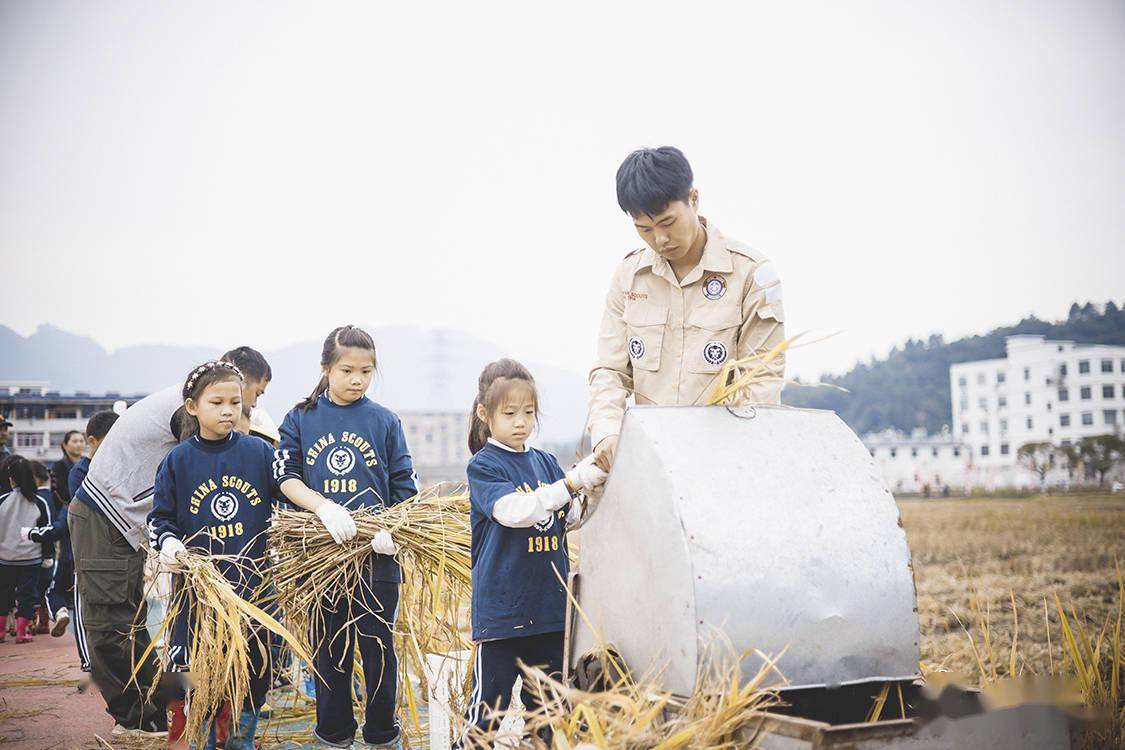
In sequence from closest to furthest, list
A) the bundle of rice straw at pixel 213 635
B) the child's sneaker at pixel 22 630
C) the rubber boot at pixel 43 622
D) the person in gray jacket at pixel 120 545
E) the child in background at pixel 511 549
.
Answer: the child in background at pixel 511 549 → the bundle of rice straw at pixel 213 635 → the person in gray jacket at pixel 120 545 → the child's sneaker at pixel 22 630 → the rubber boot at pixel 43 622

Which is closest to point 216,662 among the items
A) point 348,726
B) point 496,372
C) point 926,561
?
point 348,726

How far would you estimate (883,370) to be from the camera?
412 ft

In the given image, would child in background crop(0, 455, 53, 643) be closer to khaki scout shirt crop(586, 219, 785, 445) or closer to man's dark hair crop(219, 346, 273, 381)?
man's dark hair crop(219, 346, 273, 381)

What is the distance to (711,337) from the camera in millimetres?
3518

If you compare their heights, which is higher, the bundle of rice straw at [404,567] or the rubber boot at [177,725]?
the bundle of rice straw at [404,567]

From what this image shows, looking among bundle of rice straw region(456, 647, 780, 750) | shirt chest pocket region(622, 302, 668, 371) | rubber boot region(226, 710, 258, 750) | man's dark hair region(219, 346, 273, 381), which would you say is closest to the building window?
man's dark hair region(219, 346, 273, 381)

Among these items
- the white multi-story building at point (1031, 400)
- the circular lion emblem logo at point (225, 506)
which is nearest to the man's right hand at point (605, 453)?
the circular lion emblem logo at point (225, 506)

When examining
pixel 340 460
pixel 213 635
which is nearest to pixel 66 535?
pixel 213 635

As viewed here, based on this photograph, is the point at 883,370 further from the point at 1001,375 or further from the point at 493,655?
the point at 493,655

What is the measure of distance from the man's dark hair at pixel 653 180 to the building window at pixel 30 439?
34753 mm

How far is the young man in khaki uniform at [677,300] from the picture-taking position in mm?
3328

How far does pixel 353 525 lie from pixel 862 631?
2.19 meters

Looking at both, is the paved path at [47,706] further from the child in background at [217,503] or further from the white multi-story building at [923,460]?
the white multi-story building at [923,460]

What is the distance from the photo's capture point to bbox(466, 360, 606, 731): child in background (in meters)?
3.39
